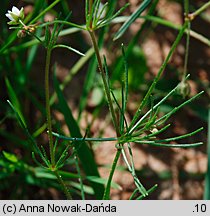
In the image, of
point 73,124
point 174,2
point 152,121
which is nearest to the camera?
point 152,121

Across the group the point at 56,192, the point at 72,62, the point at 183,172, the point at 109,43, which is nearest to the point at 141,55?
the point at 109,43

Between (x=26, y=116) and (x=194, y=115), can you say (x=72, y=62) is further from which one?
(x=194, y=115)

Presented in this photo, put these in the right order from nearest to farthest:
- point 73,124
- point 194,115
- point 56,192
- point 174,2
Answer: point 73,124 < point 56,192 < point 194,115 < point 174,2
